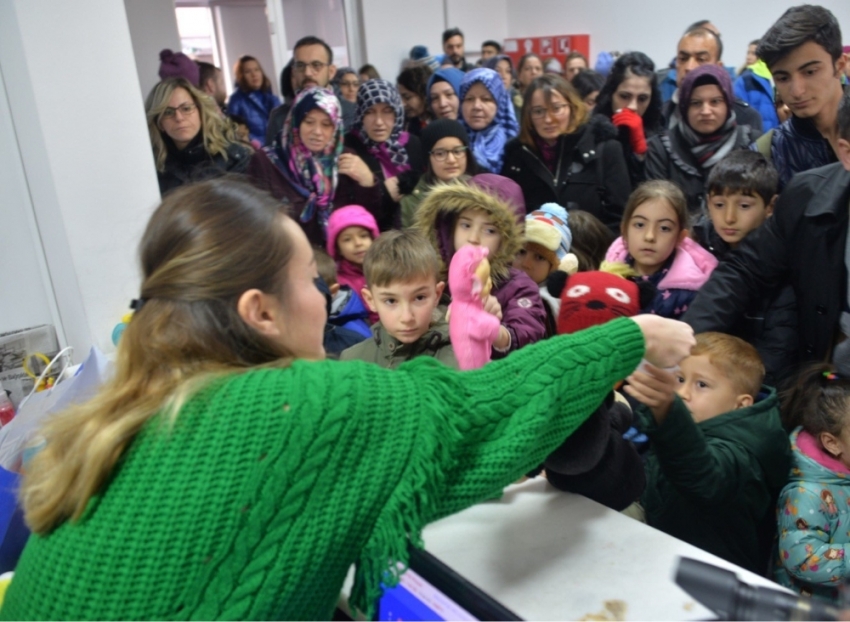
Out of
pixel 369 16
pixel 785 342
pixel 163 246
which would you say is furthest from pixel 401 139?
pixel 369 16

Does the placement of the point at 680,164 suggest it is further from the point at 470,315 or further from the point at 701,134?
the point at 470,315

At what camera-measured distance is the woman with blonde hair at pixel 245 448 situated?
812 mm

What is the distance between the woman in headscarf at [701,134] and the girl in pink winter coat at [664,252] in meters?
0.48

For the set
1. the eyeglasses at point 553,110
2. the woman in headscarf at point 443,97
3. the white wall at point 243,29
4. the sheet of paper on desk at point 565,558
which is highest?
the white wall at point 243,29

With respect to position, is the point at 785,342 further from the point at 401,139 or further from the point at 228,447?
the point at 401,139

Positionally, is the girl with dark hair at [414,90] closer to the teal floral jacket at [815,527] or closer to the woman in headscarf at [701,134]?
the woman in headscarf at [701,134]

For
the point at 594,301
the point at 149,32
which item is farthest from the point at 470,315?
the point at 149,32

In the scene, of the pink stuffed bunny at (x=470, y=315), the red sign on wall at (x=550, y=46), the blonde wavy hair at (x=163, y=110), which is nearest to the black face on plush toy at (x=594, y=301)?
the pink stuffed bunny at (x=470, y=315)

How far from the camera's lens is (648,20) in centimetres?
813

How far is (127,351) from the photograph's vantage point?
3.18ft

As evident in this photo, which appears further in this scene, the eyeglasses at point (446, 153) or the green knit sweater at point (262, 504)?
the eyeglasses at point (446, 153)

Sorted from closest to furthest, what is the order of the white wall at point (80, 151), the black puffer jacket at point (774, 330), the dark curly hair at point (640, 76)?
the black puffer jacket at point (774, 330) → the white wall at point (80, 151) → the dark curly hair at point (640, 76)

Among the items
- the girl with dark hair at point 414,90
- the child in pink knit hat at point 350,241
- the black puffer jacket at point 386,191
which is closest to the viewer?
the child in pink knit hat at point 350,241

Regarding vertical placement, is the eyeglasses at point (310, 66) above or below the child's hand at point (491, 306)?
above
